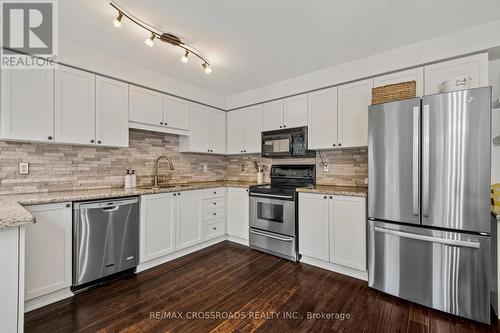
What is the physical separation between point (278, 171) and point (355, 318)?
2.29m

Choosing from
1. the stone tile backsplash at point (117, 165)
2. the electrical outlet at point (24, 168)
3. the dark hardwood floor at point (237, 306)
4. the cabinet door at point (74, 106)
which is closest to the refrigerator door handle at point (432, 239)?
the dark hardwood floor at point (237, 306)

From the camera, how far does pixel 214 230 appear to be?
11.5 feet

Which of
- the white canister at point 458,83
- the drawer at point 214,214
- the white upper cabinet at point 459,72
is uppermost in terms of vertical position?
the white upper cabinet at point 459,72

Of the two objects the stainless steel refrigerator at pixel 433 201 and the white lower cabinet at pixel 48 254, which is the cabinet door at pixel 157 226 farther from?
the stainless steel refrigerator at pixel 433 201

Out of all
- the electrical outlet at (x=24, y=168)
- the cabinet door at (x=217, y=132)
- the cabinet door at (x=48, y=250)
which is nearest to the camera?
the cabinet door at (x=48, y=250)

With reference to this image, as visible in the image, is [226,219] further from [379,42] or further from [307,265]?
[379,42]

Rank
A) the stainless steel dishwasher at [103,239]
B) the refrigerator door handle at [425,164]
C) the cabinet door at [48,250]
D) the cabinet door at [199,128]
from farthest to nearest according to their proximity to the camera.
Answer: the cabinet door at [199,128] < the stainless steel dishwasher at [103,239] < the refrigerator door handle at [425,164] < the cabinet door at [48,250]

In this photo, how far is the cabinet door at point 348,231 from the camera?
2.44 meters

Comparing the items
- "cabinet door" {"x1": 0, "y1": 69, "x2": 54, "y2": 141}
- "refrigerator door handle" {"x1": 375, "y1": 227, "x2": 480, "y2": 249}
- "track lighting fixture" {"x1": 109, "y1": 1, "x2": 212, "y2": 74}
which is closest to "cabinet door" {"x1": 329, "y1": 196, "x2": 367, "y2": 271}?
"refrigerator door handle" {"x1": 375, "y1": 227, "x2": 480, "y2": 249}

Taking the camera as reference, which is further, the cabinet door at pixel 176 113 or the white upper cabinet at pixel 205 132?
the white upper cabinet at pixel 205 132

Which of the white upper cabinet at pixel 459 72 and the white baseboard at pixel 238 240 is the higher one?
the white upper cabinet at pixel 459 72

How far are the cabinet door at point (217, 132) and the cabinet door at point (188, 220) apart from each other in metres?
1.07

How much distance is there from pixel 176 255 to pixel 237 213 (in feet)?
3.60

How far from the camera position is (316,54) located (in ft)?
8.55
